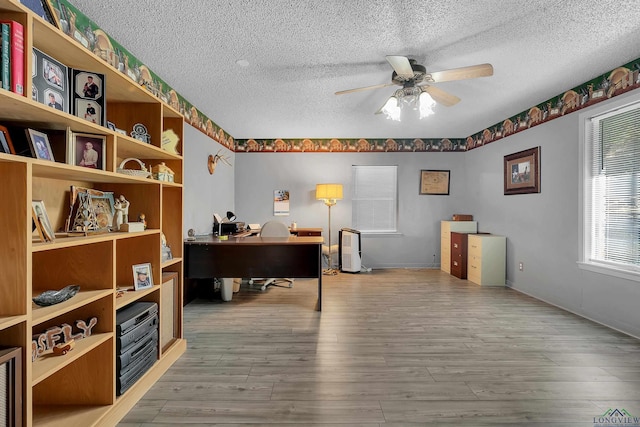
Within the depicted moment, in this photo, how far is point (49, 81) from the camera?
1.32 m

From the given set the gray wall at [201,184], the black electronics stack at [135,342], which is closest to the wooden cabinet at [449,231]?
the gray wall at [201,184]

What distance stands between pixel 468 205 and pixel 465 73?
3.84 metres

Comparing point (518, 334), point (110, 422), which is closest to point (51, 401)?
point (110, 422)

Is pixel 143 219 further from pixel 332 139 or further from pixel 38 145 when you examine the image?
pixel 332 139

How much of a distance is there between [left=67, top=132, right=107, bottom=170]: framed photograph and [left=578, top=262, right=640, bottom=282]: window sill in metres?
4.15

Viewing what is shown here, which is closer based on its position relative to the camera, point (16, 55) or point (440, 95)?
point (16, 55)

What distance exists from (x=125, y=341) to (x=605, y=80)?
4.57m

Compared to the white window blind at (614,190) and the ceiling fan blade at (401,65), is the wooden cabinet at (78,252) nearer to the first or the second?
the ceiling fan blade at (401,65)

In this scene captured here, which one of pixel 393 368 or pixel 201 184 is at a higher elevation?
pixel 201 184

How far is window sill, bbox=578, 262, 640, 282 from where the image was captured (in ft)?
8.68

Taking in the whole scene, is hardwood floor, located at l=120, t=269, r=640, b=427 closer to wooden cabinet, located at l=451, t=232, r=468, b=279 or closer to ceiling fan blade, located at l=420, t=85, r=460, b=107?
wooden cabinet, located at l=451, t=232, r=468, b=279

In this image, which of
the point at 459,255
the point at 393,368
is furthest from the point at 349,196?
the point at 393,368

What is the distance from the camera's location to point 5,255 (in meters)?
1.09

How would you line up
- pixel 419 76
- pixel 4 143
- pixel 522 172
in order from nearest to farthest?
1. pixel 4 143
2. pixel 419 76
3. pixel 522 172
